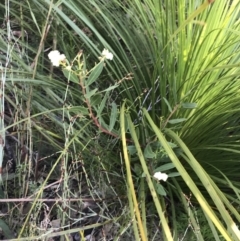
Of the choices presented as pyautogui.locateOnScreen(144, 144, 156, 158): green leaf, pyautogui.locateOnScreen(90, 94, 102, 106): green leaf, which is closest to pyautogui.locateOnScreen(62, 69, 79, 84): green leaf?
pyautogui.locateOnScreen(90, 94, 102, 106): green leaf

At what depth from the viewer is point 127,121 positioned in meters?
0.90

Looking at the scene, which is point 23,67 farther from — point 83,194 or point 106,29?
point 83,194

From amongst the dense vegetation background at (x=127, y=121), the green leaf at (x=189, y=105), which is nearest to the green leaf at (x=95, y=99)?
the dense vegetation background at (x=127, y=121)

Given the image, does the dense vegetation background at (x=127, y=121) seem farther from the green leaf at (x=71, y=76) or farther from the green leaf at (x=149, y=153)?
the green leaf at (x=71, y=76)

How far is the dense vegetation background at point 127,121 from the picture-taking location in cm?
93

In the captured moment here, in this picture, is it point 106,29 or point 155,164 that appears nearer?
point 155,164

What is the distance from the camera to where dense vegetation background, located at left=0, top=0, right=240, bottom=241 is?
93 cm

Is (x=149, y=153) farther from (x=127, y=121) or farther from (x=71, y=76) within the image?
(x=71, y=76)

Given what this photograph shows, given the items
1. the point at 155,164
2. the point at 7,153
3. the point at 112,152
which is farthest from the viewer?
the point at 7,153

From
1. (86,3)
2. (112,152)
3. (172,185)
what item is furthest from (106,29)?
(172,185)

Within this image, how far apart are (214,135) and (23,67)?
0.48 meters

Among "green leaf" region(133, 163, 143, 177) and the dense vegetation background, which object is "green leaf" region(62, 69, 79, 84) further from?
"green leaf" region(133, 163, 143, 177)

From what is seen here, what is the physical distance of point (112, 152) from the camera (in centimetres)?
105

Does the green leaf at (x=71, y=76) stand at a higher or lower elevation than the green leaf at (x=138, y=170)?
higher
